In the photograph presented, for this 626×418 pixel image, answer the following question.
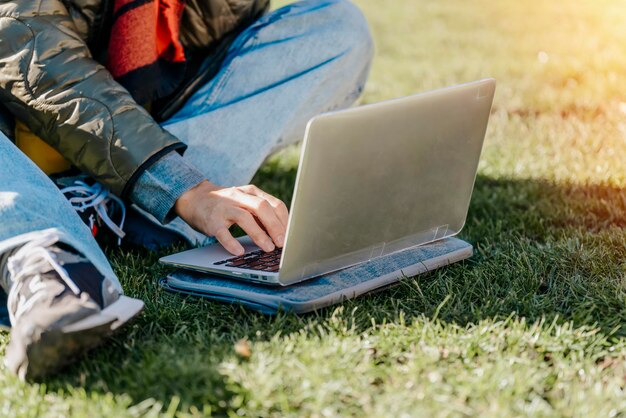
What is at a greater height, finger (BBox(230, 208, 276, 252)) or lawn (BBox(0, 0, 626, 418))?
finger (BBox(230, 208, 276, 252))

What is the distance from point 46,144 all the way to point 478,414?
5.07ft

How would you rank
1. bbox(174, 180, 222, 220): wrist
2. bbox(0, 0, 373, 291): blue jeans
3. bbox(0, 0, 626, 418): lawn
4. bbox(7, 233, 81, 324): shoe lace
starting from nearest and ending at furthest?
bbox(0, 0, 626, 418): lawn, bbox(7, 233, 81, 324): shoe lace, bbox(174, 180, 222, 220): wrist, bbox(0, 0, 373, 291): blue jeans

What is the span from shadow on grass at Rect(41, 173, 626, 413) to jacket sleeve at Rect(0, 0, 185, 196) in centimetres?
32

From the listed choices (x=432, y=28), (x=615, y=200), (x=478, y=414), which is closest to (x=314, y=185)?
(x=478, y=414)

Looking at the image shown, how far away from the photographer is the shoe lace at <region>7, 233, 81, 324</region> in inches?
62.7

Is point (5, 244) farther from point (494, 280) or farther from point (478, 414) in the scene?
point (494, 280)

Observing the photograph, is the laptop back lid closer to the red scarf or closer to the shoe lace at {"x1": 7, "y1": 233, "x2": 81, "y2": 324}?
the shoe lace at {"x1": 7, "y1": 233, "x2": 81, "y2": 324}

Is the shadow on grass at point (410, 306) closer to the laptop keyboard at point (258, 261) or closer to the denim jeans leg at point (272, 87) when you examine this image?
the laptop keyboard at point (258, 261)

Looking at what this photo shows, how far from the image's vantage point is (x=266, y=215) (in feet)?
6.27

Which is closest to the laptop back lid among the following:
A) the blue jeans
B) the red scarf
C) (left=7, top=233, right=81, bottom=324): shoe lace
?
(left=7, top=233, right=81, bottom=324): shoe lace

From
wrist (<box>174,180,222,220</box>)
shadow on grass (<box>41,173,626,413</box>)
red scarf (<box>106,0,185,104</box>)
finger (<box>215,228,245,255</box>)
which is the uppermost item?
red scarf (<box>106,0,185,104</box>)

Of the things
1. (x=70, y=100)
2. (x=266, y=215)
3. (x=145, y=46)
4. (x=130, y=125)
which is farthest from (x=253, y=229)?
(x=145, y=46)

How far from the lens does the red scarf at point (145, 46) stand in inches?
94.1

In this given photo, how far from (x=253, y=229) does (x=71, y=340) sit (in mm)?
514
